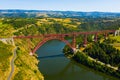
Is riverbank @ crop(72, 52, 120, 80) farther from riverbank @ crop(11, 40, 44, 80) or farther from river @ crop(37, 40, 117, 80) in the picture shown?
riverbank @ crop(11, 40, 44, 80)

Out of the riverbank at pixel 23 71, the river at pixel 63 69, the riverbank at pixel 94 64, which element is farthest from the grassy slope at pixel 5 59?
the riverbank at pixel 94 64

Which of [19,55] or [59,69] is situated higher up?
[19,55]

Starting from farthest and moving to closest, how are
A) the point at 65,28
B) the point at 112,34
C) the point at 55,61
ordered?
1. the point at 65,28
2. the point at 112,34
3. the point at 55,61

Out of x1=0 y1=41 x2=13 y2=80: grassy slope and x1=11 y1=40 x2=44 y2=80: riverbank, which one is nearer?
x1=0 y1=41 x2=13 y2=80: grassy slope

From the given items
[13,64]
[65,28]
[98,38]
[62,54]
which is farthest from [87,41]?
[65,28]

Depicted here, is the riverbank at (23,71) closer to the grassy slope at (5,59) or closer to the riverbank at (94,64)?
the grassy slope at (5,59)

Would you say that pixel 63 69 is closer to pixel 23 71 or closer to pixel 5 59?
pixel 5 59

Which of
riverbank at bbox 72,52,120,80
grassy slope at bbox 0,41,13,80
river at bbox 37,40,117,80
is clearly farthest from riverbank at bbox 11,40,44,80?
riverbank at bbox 72,52,120,80

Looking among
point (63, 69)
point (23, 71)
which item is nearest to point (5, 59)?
point (23, 71)

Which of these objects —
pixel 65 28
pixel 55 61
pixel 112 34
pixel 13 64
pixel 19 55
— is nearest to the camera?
pixel 13 64

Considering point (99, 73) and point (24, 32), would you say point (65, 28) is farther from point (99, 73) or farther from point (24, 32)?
point (99, 73)

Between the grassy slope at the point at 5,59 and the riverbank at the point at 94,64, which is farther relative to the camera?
the riverbank at the point at 94,64
